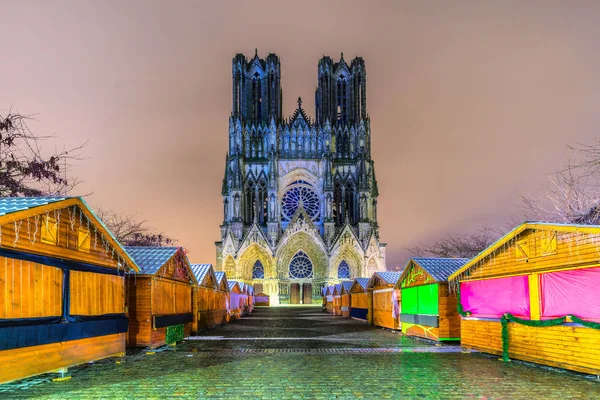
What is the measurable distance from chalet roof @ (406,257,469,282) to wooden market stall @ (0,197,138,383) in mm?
9562

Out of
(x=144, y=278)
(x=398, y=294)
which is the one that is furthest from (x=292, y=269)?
(x=144, y=278)

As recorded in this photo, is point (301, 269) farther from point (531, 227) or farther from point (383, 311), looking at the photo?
point (531, 227)

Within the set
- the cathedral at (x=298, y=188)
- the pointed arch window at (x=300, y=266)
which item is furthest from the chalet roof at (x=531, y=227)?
the pointed arch window at (x=300, y=266)

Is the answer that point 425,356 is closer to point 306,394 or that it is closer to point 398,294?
point 306,394

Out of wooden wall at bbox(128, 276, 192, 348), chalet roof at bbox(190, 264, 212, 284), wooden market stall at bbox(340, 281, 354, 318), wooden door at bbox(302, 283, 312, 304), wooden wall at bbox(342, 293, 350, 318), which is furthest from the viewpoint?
wooden door at bbox(302, 283, 312, 304)

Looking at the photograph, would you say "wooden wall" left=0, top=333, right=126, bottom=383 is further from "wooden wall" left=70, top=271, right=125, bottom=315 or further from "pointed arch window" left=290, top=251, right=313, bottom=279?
"pointed arch window" left=290, top=251, right=313, bottom=279

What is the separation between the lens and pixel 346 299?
3716 cm

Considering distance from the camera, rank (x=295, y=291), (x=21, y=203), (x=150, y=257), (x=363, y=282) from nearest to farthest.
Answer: (x=21, y=203) → (x=150, y=257) → (x=363, y=282) → (x=295, y=291)

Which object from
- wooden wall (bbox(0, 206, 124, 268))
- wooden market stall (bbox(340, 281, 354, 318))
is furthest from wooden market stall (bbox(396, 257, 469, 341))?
wooden market stall (bbox(340, 281, 354, 318))

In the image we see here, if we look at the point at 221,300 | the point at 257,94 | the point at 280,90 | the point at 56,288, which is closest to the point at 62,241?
the point at 56,288

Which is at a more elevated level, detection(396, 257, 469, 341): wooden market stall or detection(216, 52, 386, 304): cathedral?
detection(216, 52, 386, 304): cathedral

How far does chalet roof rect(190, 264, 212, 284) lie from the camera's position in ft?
76.2

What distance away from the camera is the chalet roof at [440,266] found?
17.7 metres

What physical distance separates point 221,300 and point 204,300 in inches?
216
